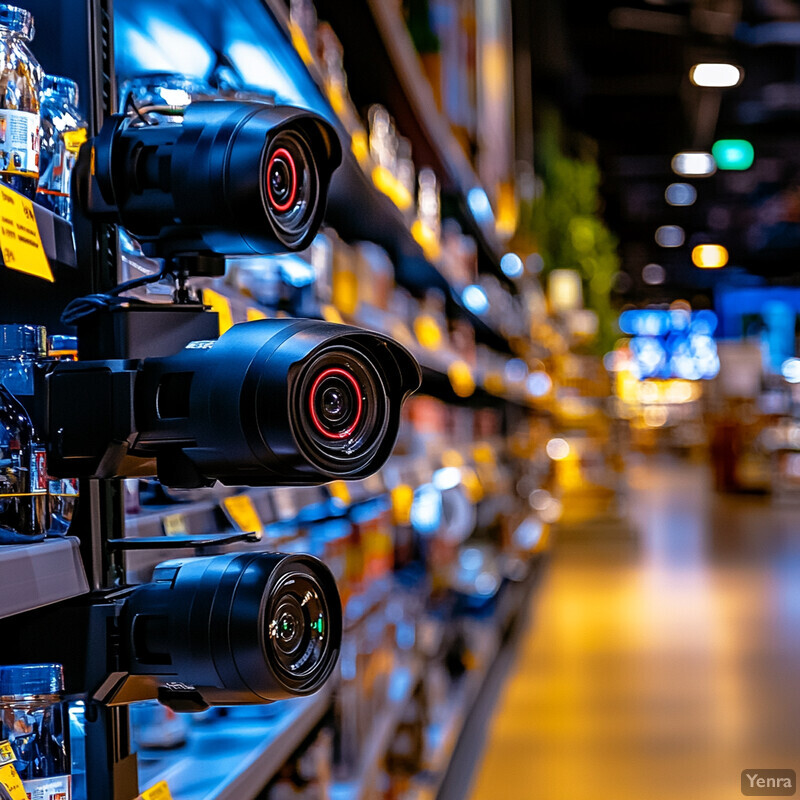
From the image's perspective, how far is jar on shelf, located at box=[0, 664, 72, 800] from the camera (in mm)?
877

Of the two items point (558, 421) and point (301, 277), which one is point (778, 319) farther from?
point (301, 277)

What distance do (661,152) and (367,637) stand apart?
46.0 feet

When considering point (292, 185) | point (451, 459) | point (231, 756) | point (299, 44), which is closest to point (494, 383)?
point (451, 459)

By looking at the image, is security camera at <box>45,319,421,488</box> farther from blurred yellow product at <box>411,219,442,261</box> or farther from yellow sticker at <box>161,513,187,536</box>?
blurred yellow product at <box>411,219,442,261</box>

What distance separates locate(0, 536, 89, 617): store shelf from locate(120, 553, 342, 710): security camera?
62mm

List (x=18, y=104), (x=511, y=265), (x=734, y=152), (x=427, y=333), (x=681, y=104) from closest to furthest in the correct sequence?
(x=18, y=104) → (x=427, y=333) → (x=511, y=265) → (x=681, y=104) → (x=734, y=152)

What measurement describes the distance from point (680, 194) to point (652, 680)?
16522mm

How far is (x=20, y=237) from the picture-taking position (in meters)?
0.80

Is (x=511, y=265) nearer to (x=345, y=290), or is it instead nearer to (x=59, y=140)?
(x=345, y=290)

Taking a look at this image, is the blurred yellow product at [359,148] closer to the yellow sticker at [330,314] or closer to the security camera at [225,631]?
the yellow sticker at [330,314]

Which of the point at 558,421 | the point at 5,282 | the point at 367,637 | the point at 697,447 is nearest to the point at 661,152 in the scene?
the point at 558,421

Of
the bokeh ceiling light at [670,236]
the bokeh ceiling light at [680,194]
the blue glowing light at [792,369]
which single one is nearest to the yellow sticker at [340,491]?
the bokeh ceiling light at [680,194]

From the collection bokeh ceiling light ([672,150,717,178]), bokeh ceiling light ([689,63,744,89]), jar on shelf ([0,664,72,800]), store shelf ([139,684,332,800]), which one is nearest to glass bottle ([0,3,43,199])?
jar on shelf ([0,664,72,800])

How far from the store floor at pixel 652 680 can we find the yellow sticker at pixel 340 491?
1326 mm
